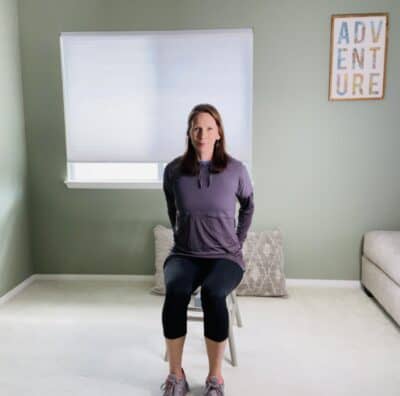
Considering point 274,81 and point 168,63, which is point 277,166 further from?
point 168,63

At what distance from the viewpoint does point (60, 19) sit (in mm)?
3180

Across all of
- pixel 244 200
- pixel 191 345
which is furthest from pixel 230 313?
pixel 244 200

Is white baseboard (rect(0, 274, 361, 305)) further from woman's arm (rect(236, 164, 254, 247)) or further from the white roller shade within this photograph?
woman's arm (rect(236, 164, 254, 247))

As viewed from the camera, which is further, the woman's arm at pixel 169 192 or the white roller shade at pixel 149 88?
the white roller shade at pixel 149 88

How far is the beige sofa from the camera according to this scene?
8.50 ft

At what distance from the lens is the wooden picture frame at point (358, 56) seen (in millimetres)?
2990

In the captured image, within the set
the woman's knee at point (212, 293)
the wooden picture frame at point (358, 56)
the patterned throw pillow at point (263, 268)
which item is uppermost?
the wooden picture frame at point (358, 56)

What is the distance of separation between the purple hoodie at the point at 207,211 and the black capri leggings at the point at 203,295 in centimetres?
9

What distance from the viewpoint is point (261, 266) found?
3.11m

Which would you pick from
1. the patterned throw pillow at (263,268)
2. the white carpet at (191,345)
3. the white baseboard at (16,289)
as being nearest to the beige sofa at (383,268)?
the white carpet at (191,345)

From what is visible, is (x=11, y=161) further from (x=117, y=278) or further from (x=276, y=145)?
(x=276, y=145)

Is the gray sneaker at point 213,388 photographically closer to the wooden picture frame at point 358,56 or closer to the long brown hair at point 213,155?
the long brown hair at point 213,155

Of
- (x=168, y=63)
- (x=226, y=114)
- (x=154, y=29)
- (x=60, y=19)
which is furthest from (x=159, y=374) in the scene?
(x=60, y=19)

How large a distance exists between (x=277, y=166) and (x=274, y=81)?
0.61 meters
